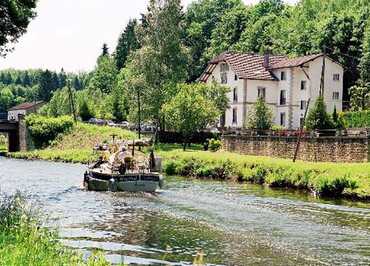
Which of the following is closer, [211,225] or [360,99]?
[211,225]

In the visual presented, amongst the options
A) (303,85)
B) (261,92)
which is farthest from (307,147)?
(303,85)

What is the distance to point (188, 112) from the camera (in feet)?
224

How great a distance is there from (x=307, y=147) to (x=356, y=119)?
17993 millimetres

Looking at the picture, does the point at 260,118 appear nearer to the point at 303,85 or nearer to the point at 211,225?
the point at 303,85

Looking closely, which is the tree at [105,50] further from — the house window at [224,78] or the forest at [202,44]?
the house window at [224,78]

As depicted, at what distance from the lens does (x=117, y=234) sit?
24.0 meters

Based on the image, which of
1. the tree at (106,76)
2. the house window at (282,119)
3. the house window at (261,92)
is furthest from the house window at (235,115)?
the tree at (106,76)

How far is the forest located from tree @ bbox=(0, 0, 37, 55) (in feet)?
135

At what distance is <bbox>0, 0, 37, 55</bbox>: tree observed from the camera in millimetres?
29297

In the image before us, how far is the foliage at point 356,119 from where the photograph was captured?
64.9m

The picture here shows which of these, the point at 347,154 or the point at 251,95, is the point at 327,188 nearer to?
the point at 347,154

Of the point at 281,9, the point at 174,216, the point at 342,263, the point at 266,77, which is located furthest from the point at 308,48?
the point at 342,263

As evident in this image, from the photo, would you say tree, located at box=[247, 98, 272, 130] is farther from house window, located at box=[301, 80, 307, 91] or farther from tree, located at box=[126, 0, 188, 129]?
house window, located at box=[301, 80, 307, 91]

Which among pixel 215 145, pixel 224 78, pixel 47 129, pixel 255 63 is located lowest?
pixel 215 145
